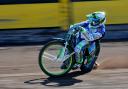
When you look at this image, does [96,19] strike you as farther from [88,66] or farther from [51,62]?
[51,62]

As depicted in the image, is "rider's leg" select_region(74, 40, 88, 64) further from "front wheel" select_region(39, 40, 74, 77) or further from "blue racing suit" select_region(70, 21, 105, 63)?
"front wheel" select_region(39, 40, 74, 77)

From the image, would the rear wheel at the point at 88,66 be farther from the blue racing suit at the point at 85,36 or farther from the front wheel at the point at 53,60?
the front wheel at the point at 53,60

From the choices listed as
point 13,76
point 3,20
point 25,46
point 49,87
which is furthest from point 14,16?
point 49,87

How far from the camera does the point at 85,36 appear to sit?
9.41 meters

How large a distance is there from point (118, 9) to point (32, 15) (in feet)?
8.27

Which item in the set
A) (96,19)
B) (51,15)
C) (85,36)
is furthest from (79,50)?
(51,15)

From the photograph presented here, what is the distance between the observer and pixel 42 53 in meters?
9.30

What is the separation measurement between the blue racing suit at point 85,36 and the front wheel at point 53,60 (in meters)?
0.19

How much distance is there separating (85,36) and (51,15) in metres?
6.17

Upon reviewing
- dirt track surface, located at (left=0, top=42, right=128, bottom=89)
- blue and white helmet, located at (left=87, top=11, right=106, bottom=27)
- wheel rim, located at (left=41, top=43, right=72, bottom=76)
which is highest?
blue and white helmet, located at (left=87, top=11, right=106, bottom=27)

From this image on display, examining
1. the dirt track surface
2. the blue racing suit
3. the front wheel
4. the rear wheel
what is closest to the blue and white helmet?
the blue racing suit

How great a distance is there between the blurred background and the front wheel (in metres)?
6.00

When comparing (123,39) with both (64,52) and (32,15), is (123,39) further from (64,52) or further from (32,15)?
(64,52)

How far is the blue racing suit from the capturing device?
9.36 m
